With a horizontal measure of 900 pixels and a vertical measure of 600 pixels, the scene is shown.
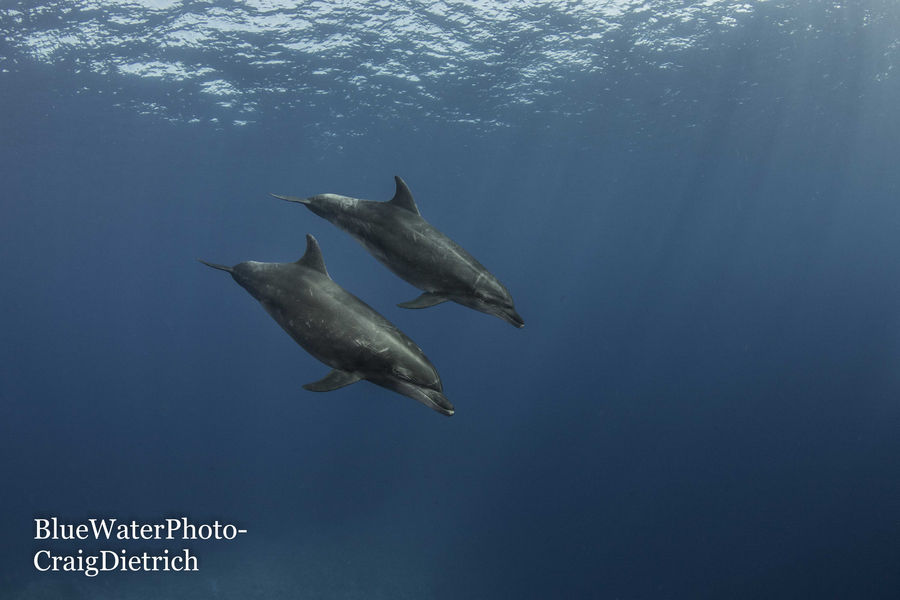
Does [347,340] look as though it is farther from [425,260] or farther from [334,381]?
[425,260]

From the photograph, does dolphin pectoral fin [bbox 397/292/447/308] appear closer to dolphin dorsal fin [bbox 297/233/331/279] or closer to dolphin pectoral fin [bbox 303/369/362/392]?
dolphin pectoral fin [bbox 303/369/362/392]

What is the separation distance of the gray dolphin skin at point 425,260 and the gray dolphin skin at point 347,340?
26 centimetres

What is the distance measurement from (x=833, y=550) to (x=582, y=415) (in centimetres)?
1417

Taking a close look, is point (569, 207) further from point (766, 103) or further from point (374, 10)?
point (374, 10)

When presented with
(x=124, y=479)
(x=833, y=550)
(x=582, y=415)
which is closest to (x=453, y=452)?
(x=582, y=415)

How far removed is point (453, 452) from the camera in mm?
32125

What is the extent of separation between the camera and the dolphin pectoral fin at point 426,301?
3205mm

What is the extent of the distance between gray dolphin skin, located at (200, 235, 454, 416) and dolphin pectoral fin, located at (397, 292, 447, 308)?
0.18m

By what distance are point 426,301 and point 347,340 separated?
0.53 m

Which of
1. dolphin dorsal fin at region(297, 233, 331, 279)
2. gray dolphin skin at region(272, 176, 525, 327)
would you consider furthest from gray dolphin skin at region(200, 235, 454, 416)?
gray dolphin skin at region(272, 176, 525, 327)

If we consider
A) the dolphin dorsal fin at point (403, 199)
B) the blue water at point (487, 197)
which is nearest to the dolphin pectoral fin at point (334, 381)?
the dolphin dorsal fin at point (403, 199)

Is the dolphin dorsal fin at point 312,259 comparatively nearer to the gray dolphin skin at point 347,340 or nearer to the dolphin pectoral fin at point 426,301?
the gray dolphin skin at point 347,340

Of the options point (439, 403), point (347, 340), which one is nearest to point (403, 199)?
point (347, 340)

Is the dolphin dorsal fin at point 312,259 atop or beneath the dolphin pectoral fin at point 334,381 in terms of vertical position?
atop
